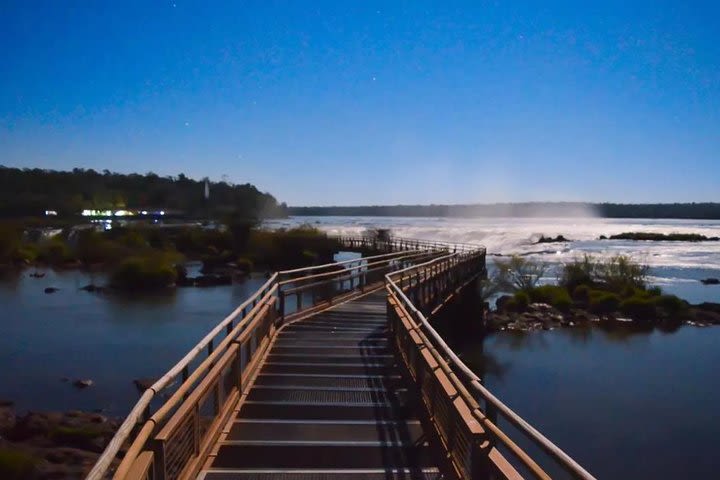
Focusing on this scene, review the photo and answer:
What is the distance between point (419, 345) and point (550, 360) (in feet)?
63.7

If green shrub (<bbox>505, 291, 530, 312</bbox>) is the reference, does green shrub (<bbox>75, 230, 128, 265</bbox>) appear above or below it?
above

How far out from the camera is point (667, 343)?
2844cm

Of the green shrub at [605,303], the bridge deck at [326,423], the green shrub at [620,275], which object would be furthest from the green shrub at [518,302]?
the bridge deck at [326,423]

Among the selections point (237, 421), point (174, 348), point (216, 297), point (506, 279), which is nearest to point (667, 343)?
point (506, 279)

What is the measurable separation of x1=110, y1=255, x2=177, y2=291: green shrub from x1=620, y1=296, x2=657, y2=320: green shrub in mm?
29250

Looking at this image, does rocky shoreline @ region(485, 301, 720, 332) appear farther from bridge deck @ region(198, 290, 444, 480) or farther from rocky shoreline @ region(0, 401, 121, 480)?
bridge deck @ region(198, 290, 444, 480)

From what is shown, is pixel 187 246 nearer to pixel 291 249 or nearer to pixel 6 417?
pixel 291 249

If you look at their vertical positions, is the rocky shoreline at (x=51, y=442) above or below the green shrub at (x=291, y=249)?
below

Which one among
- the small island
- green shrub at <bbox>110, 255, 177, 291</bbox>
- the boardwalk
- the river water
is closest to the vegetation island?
→ green shrub at <bbox>110, 255, 177, 291</bbox>

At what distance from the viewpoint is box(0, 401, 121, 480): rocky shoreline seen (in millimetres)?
10922

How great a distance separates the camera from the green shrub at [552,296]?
35.9 meters

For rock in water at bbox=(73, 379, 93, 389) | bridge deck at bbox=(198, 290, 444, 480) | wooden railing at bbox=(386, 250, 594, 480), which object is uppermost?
wooden railing at bbox=(386, 250, 594, 480)

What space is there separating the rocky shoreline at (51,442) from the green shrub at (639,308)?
1147 inches

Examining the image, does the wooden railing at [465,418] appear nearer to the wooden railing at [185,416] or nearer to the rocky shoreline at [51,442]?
the wooden railing at [185,416]
